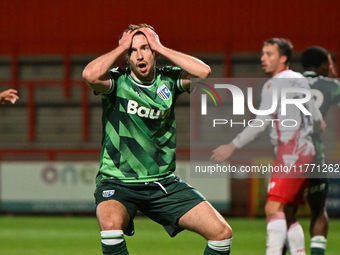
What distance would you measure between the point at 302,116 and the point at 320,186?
721 millimetres

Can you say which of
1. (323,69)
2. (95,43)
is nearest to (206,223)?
(323,69)

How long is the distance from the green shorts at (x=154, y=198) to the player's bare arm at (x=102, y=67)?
0.69 metres

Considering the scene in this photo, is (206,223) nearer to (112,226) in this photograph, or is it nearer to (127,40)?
(112,226)

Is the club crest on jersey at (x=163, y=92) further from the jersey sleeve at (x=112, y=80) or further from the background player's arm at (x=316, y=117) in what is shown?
the background player's arm at (x=316, y=117)

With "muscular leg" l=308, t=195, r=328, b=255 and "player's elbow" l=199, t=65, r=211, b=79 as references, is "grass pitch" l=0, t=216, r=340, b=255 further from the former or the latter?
"player's elbow" l=199, t=65, r=211, b=79

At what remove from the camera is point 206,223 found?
3.73m

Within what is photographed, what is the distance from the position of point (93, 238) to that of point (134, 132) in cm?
475

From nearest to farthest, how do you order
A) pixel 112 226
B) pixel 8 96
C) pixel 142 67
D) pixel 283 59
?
pixel 112 226
pixel 142 67
pixel 8 96
pixel 283 59

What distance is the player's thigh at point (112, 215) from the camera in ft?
11.7

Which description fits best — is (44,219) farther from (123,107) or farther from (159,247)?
(123,107)

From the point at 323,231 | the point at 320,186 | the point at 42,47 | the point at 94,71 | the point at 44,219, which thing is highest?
the point at 42,47

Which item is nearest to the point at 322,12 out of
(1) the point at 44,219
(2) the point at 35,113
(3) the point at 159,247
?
(2) the point at 35,113

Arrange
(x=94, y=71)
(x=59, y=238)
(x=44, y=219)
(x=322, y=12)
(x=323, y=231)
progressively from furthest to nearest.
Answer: (x=322, y=12), (x=44, y=219), (x=59, y=238), (x=323, y=231), (x=94, y=71)

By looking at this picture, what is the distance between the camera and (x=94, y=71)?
3.71 m
